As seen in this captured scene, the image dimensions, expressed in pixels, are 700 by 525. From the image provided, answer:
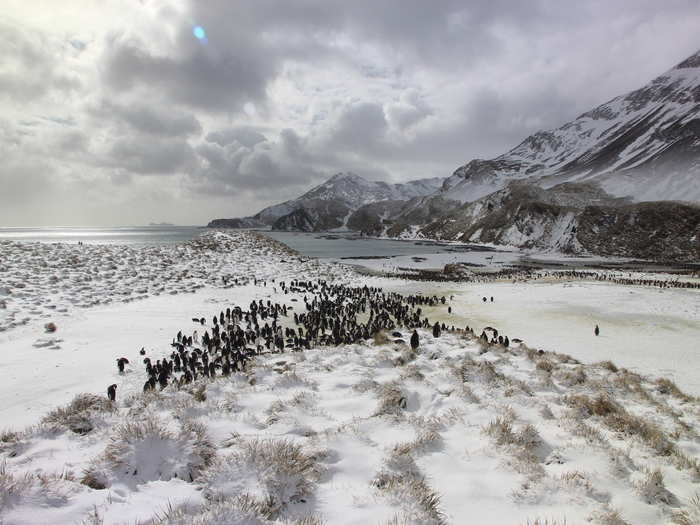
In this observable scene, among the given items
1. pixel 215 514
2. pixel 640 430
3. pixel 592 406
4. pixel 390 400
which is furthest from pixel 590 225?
pixel 215 514

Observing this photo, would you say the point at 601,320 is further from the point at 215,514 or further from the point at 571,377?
the point at 215,514

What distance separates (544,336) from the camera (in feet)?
66.3

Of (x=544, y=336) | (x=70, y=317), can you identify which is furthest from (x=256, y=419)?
(x=544, y=336)

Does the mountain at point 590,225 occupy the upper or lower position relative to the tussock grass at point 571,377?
upper

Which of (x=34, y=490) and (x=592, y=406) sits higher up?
(x=34, y=490)

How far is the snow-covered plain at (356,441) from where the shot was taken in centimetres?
386

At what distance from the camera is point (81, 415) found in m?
5.83

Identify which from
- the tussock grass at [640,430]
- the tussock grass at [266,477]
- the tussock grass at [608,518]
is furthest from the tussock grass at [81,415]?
the tussock grass at [640,430]

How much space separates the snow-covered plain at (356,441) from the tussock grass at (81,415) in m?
0.05

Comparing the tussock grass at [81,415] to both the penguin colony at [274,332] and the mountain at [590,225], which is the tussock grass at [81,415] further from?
the mountain at [590,225]

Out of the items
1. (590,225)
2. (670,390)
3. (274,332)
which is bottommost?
(274,332)

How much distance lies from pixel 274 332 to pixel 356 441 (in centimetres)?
1446

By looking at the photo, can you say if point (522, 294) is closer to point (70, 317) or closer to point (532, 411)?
point (532, 411)

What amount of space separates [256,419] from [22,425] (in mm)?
6201
